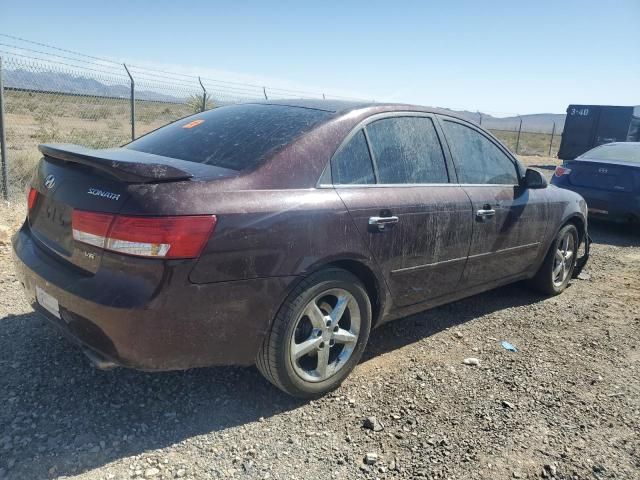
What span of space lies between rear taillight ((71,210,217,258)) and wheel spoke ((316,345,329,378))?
1.01 metres

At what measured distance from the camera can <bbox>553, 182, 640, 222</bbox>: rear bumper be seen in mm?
7605

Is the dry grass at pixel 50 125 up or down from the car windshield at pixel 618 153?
down

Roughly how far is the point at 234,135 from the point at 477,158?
1.97 m

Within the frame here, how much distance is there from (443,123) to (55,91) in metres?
7.32

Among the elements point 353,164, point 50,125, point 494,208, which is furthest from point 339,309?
point 50,125

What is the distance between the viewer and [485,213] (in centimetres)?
377

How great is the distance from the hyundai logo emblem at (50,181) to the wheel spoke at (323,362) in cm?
167

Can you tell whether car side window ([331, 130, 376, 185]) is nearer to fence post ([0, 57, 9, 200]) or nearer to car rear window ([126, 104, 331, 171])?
car rear window ([126, 104, 331, 171])

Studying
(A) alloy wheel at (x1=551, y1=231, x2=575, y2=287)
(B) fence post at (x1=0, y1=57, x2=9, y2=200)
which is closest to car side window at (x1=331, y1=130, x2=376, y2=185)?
(A) alloy wheel at (x1=551, y1=231, x2=575, y2=287)

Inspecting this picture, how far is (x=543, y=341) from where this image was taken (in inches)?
158

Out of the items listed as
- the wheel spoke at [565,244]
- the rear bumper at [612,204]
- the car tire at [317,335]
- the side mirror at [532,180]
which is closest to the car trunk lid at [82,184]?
the car tire at [317,335]

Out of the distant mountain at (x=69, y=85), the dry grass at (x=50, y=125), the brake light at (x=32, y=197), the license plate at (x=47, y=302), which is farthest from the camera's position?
the dry grass at (x=50, y=125)

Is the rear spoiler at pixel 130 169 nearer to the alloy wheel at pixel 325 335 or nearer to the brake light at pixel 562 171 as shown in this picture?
the alloy wheel at pixel 325 335

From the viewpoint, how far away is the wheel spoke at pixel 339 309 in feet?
9.53
